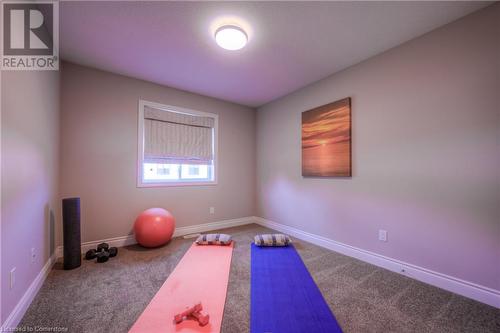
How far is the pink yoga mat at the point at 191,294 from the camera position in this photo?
1495 millimetres

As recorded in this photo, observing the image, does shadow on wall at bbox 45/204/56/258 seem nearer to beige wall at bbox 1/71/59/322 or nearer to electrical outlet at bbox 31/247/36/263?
beige wall at bbox 1/71/59/322

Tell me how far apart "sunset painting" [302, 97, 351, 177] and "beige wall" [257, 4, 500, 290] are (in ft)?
0.37

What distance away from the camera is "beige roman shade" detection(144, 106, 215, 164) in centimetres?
340

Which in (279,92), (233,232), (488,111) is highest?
(279,92)

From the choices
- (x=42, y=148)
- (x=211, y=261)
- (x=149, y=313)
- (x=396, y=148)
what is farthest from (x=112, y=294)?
(x=396, y=148)

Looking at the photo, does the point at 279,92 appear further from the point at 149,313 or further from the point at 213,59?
the point at 149,313

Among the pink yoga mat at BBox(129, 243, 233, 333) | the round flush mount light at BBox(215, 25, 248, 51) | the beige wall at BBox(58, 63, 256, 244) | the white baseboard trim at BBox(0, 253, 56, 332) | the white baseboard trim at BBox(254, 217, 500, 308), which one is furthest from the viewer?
the beige wall at BBox(58, 63, 256, 244)

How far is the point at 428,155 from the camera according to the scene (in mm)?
2154

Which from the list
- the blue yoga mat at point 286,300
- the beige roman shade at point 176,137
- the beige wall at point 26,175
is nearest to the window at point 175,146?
the beige roman shade at point 176,137

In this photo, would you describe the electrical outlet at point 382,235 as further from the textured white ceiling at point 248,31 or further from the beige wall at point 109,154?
Answer: the beige wall at point 109,154

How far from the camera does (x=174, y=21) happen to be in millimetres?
2023

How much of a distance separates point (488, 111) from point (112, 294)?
374cm

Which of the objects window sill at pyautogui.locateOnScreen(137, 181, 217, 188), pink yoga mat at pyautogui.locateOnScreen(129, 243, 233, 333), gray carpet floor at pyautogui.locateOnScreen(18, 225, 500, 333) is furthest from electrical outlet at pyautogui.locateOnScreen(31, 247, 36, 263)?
window sill at pyautogui.locateOnScreen(137, 181, 217, 188)

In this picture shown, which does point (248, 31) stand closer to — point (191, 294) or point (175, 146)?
point (175, 146)
